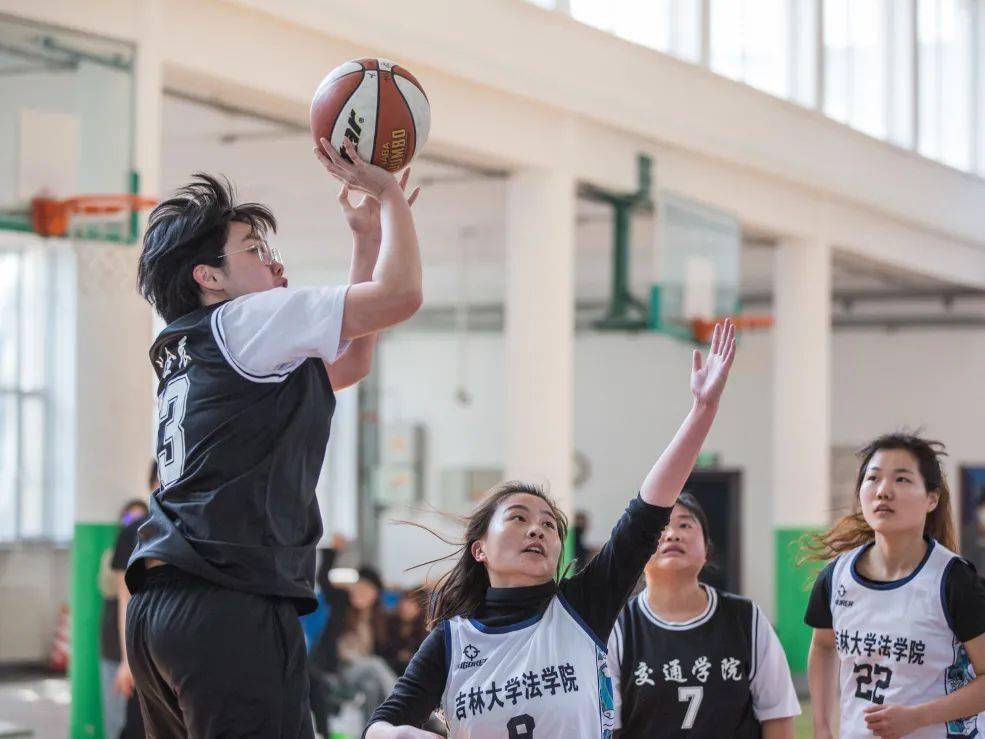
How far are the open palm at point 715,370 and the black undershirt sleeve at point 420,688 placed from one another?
2.41ft

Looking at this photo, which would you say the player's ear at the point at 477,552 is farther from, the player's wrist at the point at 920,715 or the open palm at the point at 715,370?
the player's wrist at the point at 920,715

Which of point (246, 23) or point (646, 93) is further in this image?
point (646, 93)

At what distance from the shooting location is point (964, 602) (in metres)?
3.97

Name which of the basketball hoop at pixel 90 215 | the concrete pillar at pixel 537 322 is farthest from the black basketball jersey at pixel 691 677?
the concrete pillar at pixel 537 322

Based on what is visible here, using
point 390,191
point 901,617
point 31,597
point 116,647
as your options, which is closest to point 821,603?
point 901,617

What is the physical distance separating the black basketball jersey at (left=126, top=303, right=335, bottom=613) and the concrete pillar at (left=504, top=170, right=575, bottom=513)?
7.27 metres

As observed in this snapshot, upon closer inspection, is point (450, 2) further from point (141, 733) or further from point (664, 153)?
point (141, 733)

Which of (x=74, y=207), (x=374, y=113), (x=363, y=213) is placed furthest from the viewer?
(x=74, y=207)

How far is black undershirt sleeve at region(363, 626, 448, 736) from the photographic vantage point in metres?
3.03

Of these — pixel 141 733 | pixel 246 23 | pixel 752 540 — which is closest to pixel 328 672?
pixel 141 733

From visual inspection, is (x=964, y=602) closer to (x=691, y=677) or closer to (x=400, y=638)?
(x=691, y=677)

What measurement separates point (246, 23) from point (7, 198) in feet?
5.96

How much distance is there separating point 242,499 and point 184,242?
1.65 ft

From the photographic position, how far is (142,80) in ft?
22.8
